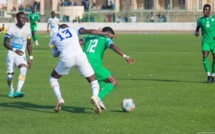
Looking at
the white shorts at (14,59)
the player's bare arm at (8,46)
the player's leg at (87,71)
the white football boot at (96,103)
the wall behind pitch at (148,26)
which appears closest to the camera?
the white football boot at (96,103)

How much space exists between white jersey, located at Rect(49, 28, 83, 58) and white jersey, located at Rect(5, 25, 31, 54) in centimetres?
332

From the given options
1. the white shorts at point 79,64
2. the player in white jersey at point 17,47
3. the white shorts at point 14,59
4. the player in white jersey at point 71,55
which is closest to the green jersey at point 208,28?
the player in white jersey at point 17,47

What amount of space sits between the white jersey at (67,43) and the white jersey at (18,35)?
332 cm

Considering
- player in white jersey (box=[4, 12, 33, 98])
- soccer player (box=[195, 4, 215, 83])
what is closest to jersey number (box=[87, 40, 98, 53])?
player in white jersey (box=[4, 12, 33, 98])

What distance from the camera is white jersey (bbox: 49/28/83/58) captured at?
14836mm

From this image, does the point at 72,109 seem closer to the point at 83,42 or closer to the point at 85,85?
the point at 83,42

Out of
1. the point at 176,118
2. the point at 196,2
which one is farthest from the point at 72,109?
the point at 196,2

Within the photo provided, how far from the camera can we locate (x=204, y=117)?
14539mm

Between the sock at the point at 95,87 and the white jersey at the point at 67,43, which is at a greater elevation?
the white jersey at the point at 67,43

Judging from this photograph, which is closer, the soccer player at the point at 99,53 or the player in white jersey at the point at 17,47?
the soccer player at the point at 99,53

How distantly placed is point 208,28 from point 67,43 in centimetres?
843

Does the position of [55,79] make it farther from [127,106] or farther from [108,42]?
[127,106]

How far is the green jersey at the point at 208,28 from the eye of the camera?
22203mm

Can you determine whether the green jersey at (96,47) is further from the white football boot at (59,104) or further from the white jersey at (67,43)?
the white football boot at (59,104)
